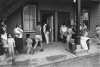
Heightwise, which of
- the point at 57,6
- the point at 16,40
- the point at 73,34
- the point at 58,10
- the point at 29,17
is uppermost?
the point at 57,6

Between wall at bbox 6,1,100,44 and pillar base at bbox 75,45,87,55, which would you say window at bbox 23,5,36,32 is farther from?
pillar base at bbox 75,45,87,55

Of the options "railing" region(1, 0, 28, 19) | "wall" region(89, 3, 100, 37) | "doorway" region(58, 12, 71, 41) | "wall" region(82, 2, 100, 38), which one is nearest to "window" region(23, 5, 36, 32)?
"railing" region(1, 0, 28, 19)

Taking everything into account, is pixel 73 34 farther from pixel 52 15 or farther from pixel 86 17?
pixel 86 17

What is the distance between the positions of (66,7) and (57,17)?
137 centimetres

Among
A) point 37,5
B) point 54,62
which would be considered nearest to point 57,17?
point 37,5

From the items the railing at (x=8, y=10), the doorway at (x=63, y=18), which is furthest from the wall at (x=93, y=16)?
the railing at (x=8, y=10)

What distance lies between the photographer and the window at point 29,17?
395 inches

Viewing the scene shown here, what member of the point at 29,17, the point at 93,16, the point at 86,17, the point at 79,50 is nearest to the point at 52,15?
the point at 29,17

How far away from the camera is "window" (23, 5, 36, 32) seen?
10039 mm

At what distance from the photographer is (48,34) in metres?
10.4

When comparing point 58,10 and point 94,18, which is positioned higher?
point 58,10

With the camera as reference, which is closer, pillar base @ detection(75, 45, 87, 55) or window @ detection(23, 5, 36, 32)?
pillar base @ detection(75, 45, 87, 55)

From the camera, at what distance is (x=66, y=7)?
1153 cm

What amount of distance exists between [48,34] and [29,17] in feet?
7.24
